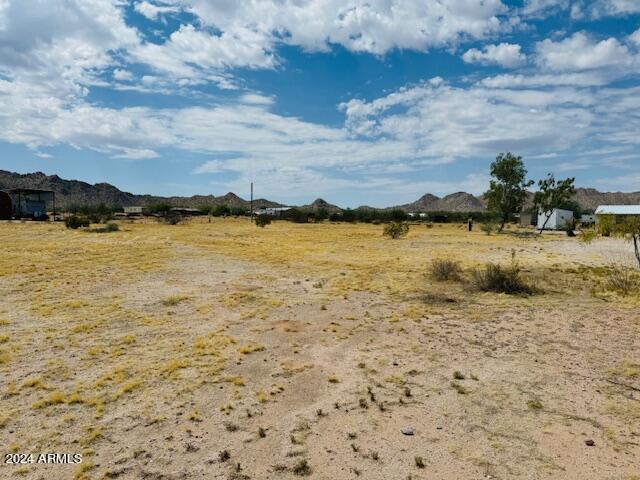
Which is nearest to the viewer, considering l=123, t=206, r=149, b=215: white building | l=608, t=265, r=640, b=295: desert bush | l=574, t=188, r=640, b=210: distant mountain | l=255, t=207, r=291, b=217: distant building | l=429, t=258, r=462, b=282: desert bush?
l=608, t=265, r=640, b=295: desert bush

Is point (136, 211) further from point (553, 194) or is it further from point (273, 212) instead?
point (553, 194)

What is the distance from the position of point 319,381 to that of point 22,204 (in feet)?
205

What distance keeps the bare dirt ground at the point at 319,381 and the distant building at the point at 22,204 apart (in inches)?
1905

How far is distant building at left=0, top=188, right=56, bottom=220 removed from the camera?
53559 millimetres

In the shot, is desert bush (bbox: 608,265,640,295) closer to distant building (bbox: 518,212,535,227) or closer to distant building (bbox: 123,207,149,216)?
distant building (bbox: 518,212,535,227)

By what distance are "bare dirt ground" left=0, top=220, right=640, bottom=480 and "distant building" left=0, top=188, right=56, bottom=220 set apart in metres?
48.4

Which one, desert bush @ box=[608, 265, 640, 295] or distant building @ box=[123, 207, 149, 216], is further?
distant building @ box=[123, 207, 149, 216]

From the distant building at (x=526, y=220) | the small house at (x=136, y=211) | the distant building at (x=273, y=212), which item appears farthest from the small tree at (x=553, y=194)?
the small house at (x=136, y=211)

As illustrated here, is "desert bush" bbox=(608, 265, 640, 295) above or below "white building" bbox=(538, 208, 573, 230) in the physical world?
below

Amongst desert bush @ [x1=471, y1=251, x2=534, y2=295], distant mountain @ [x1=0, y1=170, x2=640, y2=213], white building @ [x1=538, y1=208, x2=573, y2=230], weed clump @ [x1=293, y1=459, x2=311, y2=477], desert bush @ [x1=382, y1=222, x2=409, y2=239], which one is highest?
distant mountain @ [x1=0, y1=170, x2=640, y2=213]

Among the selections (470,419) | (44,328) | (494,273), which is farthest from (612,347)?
(44,328)

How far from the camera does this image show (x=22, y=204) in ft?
185

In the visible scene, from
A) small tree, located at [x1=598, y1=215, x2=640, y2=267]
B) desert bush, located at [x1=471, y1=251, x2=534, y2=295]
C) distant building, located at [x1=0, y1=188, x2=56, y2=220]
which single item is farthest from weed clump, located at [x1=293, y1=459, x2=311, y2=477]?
distant building, located at [x1=0, y1=188, x2=56, y2=220]

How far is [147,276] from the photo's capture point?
1603cm
